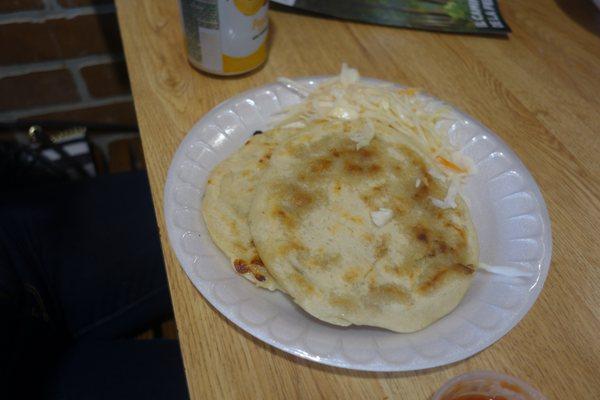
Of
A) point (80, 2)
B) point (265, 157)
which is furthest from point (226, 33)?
point (80, 2)

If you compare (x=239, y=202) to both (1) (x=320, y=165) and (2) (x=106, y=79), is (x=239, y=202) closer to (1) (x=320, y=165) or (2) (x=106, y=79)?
(1) (x=320, y=165)

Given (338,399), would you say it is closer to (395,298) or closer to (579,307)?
(395,298)

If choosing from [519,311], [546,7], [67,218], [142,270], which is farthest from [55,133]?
[546,7]

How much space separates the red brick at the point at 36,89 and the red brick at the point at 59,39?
55 mm

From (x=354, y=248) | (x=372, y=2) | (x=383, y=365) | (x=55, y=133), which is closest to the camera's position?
(x=383, y=365)

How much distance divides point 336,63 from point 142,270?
2.19ft

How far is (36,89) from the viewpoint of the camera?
146 cm

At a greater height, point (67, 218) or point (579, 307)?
point (579, 307)

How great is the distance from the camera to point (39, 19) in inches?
52.6

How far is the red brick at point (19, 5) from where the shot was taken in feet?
4.19

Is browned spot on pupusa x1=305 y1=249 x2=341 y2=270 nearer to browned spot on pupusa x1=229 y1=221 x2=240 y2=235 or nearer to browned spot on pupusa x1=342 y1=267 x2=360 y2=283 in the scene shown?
browned spot on pupusa x1=342 y1=267 x2=360 y2=283

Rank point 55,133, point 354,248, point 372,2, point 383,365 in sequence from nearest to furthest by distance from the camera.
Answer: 1. point 383,365
2. point 354,248
3. point 372,2
4. point 55,133

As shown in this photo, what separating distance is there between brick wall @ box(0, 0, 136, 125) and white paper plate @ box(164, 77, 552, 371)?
0.82 m

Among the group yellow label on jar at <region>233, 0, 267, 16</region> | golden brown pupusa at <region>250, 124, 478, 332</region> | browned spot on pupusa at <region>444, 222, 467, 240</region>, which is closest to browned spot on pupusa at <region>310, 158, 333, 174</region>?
golden brown pupusa at <region>250, 124, 478, 332</region>
